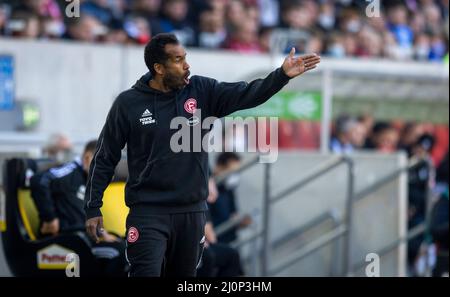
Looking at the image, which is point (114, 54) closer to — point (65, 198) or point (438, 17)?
point (65, 198)

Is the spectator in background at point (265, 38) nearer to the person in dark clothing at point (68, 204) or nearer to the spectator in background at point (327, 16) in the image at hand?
the spectator in background at point (327, 16)

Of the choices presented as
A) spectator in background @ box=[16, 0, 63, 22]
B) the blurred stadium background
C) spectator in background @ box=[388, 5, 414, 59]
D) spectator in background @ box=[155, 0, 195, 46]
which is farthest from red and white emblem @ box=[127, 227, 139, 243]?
spectator in background @ box=[388, 5, 414, 59]

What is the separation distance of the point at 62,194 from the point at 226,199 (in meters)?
2.78

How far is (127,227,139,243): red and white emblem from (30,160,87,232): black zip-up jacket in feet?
6.84

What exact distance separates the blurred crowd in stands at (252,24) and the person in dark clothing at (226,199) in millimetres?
2059

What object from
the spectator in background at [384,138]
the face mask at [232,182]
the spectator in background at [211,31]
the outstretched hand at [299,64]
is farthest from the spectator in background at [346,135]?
the outstretched hand at [299,64]

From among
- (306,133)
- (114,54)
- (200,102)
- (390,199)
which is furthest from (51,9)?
(200,102)

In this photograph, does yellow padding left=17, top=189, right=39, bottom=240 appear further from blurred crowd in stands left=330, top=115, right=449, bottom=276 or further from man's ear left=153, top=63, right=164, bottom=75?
blurred crowd in stands left=330, top=115, right=449, bottom=276

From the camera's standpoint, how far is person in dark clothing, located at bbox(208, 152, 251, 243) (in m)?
11.4

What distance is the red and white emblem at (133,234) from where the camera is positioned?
6738 mm

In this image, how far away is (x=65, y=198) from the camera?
902 cm

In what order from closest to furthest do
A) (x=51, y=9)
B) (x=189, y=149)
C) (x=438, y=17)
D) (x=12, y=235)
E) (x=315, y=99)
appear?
1. (x=189, y=149)
2. (x=12, y=235)
3. (x=315, y=99)
4. (x=51, y=9)
5. (x=438, y=17)

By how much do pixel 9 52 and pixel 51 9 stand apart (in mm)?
2084

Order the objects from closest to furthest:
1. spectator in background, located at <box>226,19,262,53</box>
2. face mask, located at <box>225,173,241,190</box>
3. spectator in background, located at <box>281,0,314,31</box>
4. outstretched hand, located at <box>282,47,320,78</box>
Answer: outstretched hand, located at <box>282,47,320,78</box>
face mask, located at <box>225,173,241,190</box>
spectator in background, located at <box>226,19,262,53</box>
spectator in background, located at <box>281,0,314,31</box>
